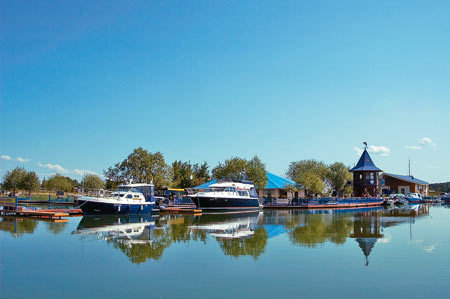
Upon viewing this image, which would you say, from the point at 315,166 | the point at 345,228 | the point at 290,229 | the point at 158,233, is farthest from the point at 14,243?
the point at 315,166

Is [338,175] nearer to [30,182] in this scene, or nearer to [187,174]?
[187,174]

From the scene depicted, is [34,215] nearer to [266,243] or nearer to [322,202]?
[266,243]

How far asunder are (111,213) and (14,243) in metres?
15.3

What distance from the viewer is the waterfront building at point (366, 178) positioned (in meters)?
74.7

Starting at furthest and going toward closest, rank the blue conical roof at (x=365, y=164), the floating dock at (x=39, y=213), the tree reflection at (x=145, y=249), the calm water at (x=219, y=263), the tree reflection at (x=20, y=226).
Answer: the blue conical roof at (x=365, y=164) → the floating dock at (x=39, y=213) → the tree reflection at (x=20, y=226) → the tree reflection at (x=145, y=249) → the calm water at (x=219, y=263)

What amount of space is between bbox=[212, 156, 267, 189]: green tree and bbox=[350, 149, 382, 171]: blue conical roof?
76.2ft

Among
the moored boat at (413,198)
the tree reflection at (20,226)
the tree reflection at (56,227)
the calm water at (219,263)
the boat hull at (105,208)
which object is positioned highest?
the boat hull at (105,208)

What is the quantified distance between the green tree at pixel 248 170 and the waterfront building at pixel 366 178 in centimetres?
2314

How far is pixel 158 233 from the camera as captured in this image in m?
25.4

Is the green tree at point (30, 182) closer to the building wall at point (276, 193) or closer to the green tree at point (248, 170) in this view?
the green tree at point (248, 170)

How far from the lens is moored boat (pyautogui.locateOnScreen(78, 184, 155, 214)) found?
34969mm

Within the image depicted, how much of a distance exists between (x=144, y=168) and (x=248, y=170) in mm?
17058

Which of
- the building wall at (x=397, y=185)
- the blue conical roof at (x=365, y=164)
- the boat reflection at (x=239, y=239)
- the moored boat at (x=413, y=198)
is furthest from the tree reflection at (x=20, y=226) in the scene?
the building wall at (x=397, y=185)

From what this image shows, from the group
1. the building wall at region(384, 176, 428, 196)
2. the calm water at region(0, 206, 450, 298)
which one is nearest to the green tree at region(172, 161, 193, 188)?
the building wall at region(384, 176, 428, 196)
